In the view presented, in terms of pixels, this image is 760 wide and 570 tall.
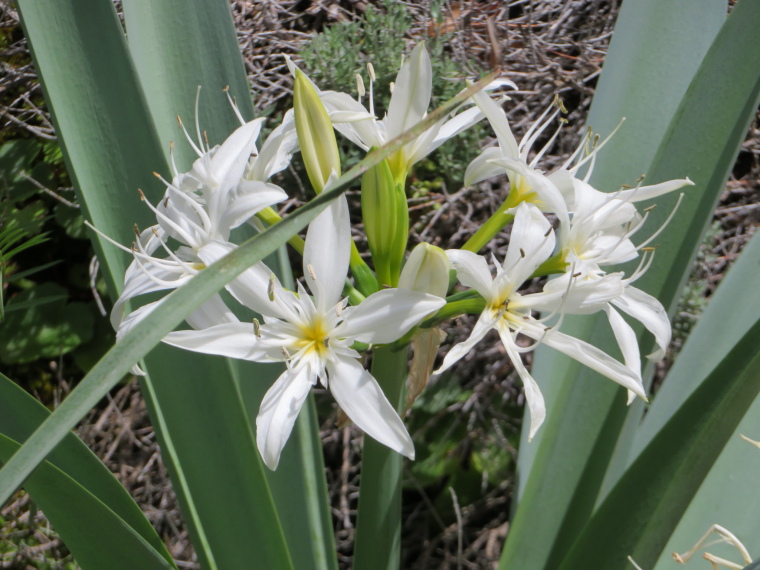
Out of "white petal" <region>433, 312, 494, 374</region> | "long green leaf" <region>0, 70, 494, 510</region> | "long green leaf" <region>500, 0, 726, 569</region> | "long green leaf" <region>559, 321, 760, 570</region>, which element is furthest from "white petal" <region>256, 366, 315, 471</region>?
"long green leaf" <region>500, 0, 726, 569</region>

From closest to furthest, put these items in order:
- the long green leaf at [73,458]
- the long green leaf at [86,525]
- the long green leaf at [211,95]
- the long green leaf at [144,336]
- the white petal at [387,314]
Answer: the long green leaf at [144,336] < the white petal at [387,314] < the long green leaf at [86,525] < the long green leaf at [73,458] < the long green leaf at [211,95]

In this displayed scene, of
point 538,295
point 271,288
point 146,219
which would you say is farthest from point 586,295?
point 146,219

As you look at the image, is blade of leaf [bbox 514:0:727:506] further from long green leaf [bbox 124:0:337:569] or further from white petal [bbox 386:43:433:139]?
white petal [bbox 386:43:433:139]

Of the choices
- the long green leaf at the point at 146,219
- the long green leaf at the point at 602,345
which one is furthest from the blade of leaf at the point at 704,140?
the long green leaf at the point at 146,219

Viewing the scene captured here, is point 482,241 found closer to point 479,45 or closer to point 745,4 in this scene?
point 745,4

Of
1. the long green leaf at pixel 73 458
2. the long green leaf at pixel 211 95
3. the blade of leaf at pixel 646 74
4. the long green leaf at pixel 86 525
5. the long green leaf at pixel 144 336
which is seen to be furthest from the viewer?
the blade of leaf at pixel 646 74

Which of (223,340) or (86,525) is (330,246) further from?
(86,525)

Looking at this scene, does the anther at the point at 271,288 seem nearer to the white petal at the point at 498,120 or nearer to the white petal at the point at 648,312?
the white petal at the point at 498,120
